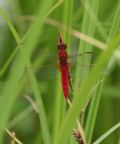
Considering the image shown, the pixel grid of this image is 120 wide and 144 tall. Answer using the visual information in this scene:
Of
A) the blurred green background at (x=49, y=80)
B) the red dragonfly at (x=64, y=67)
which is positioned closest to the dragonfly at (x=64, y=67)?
the red dragonfly at (x=64, y=67)

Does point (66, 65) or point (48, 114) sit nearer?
point (66, 65)

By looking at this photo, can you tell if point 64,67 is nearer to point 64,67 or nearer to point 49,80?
point 64,67

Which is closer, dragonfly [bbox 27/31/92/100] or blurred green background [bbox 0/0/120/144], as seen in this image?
dragonfly [bbox 27/31/92/100]

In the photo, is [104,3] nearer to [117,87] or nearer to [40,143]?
[117,87]

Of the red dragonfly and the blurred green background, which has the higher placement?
the red dragonfly

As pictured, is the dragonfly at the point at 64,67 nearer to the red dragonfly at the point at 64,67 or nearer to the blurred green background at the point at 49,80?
the red dragonfly at the point at 64,67

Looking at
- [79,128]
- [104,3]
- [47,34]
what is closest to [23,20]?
[47,34]

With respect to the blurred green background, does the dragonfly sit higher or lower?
higher

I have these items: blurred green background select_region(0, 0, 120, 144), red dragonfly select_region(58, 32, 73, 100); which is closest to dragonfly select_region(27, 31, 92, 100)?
red dragonfly select_region(58, 32, 73, 100)

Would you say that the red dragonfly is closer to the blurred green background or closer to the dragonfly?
the dragonfly

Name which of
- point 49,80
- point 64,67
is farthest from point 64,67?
point 49,80

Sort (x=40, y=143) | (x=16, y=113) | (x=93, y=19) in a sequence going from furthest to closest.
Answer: (x=16, y=113) < (x=40, y=143) < (x=93, y=19)
